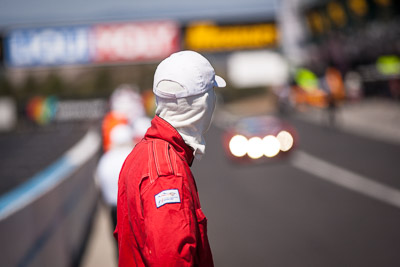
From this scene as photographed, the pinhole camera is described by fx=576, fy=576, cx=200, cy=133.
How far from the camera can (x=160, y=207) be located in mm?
2049

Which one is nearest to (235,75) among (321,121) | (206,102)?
(321,121)

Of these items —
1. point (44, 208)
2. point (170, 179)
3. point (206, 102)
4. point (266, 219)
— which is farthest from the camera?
point (266, 219)

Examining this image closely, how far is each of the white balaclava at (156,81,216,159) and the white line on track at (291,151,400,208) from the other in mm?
7851

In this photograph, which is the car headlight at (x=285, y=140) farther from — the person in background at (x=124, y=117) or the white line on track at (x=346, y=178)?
the person in background at (x=124, y=117)

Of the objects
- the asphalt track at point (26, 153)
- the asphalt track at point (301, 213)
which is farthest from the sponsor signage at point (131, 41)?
the asphalt track at point (301, 213)

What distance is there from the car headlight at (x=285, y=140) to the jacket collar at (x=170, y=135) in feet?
45.5

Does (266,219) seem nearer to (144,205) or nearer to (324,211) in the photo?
(324,211)

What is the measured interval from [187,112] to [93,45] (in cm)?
4146

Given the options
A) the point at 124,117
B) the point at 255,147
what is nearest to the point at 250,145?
the point at 255,147

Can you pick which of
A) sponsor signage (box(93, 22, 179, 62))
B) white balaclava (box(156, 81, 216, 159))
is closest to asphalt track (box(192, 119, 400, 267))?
white balaclava (box(156, 81, 216, 159))

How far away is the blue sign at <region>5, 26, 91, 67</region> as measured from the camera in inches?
1670

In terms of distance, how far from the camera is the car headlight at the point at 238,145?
16.0 metres

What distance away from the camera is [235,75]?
51.6 meters

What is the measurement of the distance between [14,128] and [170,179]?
138ft
